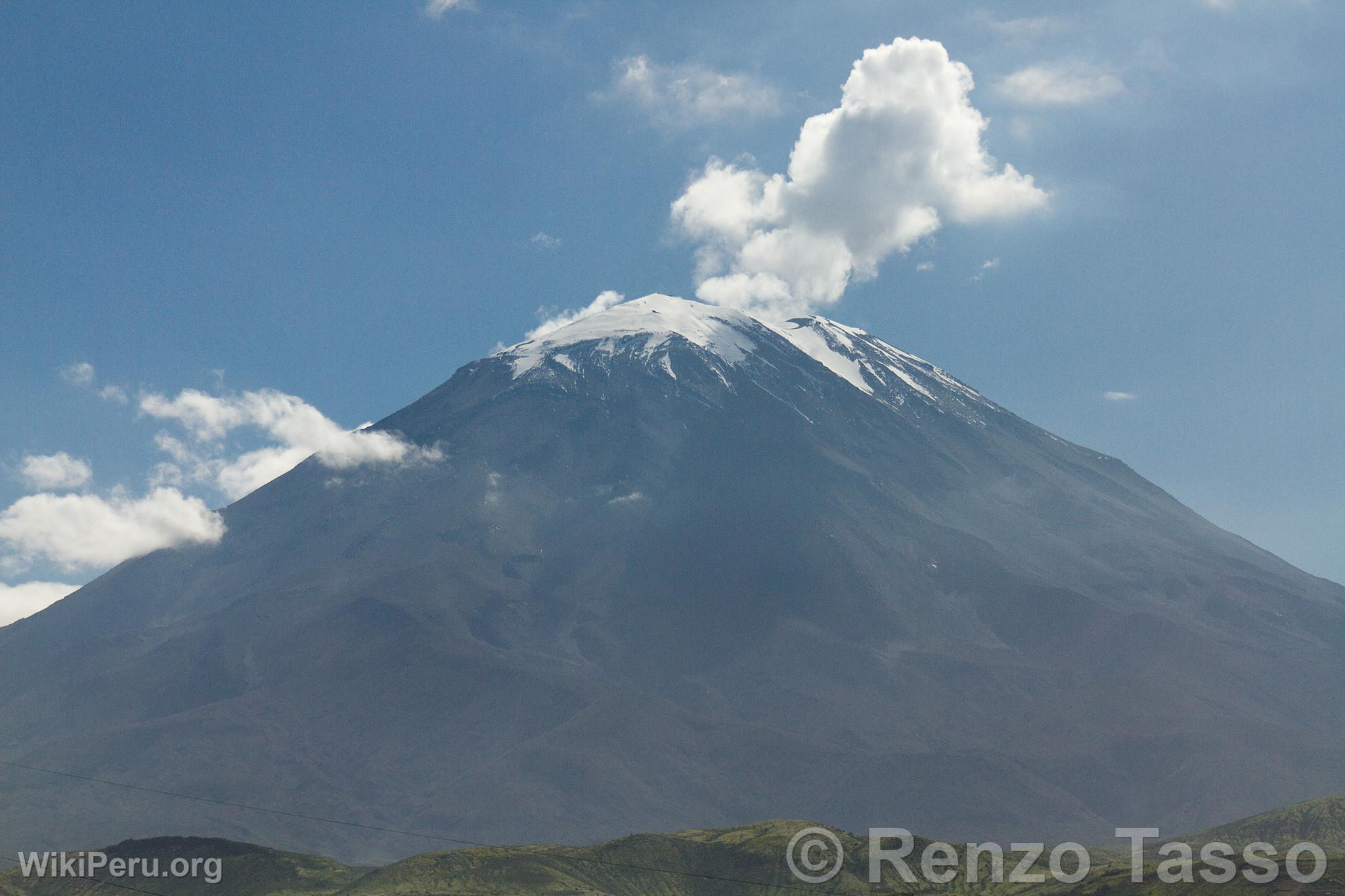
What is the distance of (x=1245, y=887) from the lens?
101688mm

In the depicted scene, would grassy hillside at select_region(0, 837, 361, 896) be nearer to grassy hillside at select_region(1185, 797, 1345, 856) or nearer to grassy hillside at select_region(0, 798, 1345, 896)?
grassy hillside at select_region(0, 798, 1345, 896)

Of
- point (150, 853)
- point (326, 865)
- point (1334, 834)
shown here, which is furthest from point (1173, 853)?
point (150, 853)

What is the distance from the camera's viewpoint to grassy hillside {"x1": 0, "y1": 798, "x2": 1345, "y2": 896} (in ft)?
420

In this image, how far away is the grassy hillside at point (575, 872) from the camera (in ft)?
420

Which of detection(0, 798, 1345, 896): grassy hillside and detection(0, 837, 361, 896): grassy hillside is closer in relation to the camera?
detection(0, 798, 1345, 896): grassy hillside

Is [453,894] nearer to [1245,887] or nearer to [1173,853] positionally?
[1245,887]

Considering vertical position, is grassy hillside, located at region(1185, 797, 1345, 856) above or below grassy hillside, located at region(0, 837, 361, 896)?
above

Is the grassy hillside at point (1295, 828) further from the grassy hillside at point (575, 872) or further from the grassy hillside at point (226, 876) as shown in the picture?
the grassy hillside at point (226, 876)

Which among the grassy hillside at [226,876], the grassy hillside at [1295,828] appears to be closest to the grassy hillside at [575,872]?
the grassy hillside at [226,876]

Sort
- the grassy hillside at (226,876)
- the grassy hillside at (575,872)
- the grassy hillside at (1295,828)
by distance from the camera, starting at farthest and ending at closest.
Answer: the grassy hillside at (1295,828)
the grassy hillside at (226,876)
the grassy hillside at (575,872)

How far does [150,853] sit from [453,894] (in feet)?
143

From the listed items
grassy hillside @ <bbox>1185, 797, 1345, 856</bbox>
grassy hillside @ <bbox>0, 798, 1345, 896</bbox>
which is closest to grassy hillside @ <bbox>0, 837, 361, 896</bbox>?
grassy hillside @ <bbox>0, 798, 1345, 896</bbox>

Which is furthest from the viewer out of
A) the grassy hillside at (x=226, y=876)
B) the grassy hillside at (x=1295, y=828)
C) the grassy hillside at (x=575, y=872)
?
the grassy hillside at (x=1295, y=828)

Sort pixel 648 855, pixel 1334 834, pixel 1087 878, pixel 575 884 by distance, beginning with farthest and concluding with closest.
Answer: pixel 1334 834
pixel 648 855
pixel 575 884
pixel 1087 878
